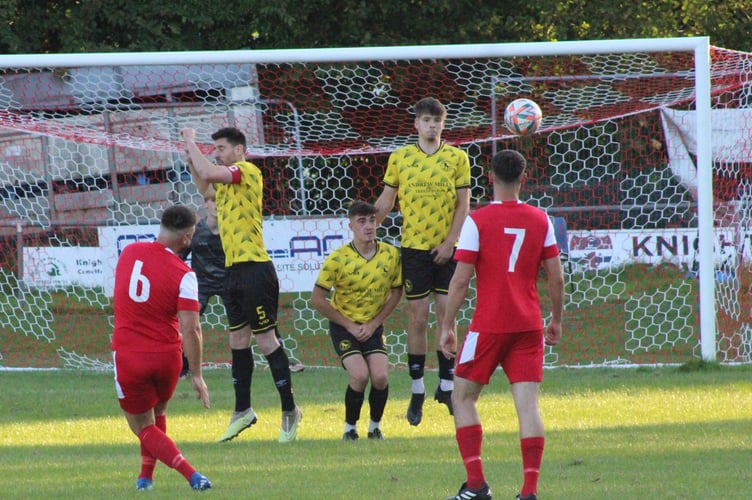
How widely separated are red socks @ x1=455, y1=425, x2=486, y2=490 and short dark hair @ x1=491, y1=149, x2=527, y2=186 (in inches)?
49.2

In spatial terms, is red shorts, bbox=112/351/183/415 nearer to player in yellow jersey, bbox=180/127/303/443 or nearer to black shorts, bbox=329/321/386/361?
player in yellow jersey, bbox=180/127/303/443

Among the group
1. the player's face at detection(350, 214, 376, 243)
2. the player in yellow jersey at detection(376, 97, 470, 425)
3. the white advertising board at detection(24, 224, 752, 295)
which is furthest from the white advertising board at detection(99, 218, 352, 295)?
the player's face at detection(350, 214, 376, 243)

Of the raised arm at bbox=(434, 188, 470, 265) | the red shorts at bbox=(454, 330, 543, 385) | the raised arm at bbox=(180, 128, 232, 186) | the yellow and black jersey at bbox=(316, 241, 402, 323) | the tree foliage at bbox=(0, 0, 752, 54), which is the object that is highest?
the tree foliage at bbox=(0, 0, 752, 54)

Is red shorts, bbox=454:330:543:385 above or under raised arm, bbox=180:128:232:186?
under

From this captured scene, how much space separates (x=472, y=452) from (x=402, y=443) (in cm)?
199

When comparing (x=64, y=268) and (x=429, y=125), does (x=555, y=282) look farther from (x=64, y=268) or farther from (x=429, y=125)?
(x=64, y=268)

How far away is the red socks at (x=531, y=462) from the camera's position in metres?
5.40

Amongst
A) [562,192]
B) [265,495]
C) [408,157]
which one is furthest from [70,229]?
[265,495]

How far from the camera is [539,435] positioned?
216 inches

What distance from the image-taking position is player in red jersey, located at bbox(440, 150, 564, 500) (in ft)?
18.3

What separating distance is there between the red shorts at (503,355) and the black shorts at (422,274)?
254 centimetres

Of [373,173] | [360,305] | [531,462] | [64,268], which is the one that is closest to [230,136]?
[360,305]

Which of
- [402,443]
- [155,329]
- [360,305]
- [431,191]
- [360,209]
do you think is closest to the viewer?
[155,329]

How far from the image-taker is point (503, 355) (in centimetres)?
566
